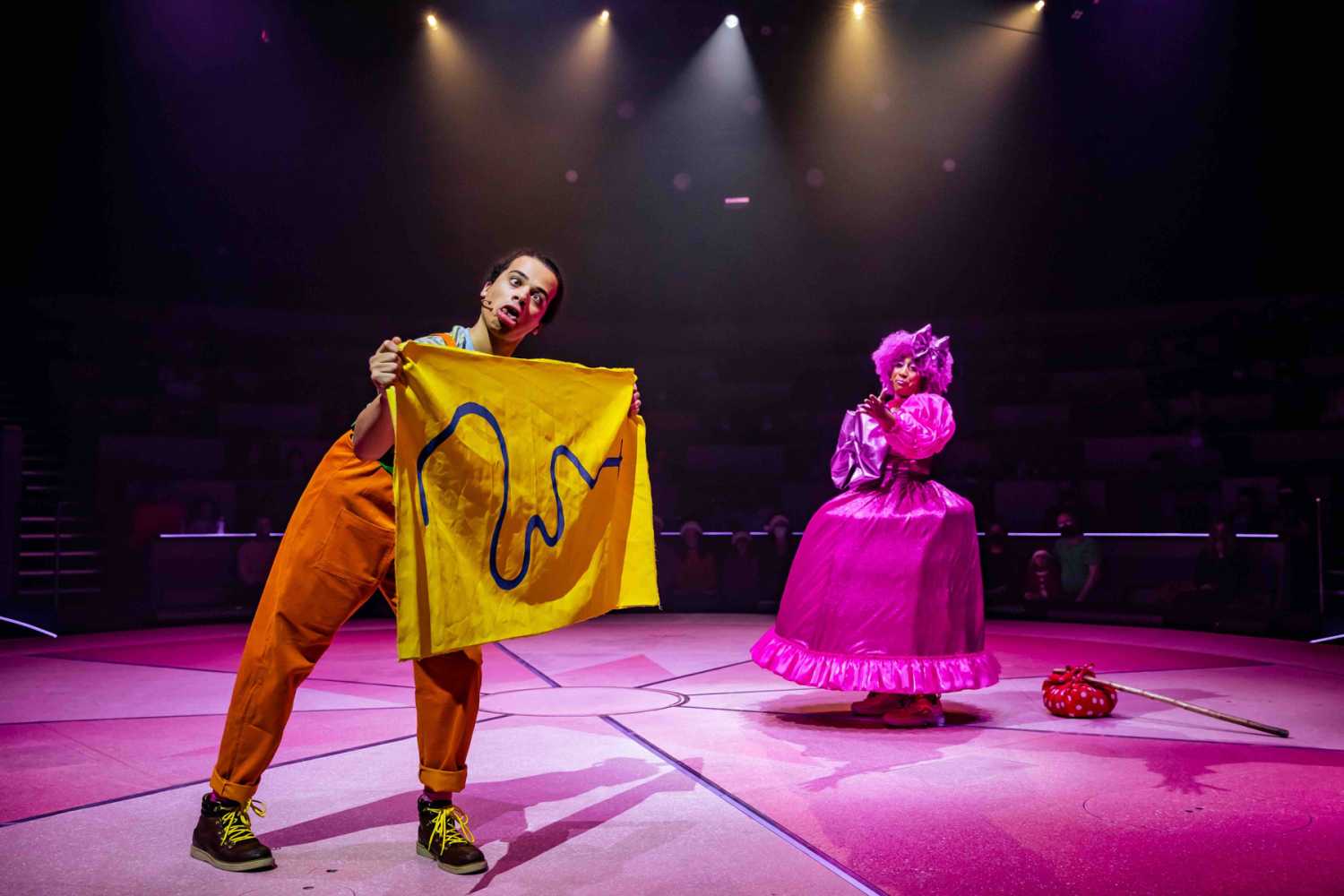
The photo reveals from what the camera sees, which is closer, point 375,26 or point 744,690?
point 744,690

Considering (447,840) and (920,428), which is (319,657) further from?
(920,428)

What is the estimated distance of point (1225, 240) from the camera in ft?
37.7

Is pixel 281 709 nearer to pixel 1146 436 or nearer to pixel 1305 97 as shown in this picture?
pixel 1146 436

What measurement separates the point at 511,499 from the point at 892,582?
6.39 feet

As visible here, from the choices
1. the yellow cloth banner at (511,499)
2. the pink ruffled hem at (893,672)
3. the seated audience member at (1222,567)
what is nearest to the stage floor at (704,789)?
the pink ruffled hem at (893,672)

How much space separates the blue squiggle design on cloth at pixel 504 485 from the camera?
237 cm

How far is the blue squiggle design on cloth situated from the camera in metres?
2.37

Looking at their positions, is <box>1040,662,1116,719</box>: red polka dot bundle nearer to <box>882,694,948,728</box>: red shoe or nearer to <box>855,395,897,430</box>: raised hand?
<box>882,694,948,728</box>: red shoe

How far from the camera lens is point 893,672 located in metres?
3.92

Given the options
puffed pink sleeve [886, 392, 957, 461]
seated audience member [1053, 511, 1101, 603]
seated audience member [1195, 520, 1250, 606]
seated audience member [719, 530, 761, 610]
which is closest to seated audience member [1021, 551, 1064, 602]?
seated audience member [1053, 511, 1101, 603]

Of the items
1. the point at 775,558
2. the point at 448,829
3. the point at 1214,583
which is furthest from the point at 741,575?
the point at 448,829

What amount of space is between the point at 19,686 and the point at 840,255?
33.6 ft

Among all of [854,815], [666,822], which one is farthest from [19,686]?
[854,815]

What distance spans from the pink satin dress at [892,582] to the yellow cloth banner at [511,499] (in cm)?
122
